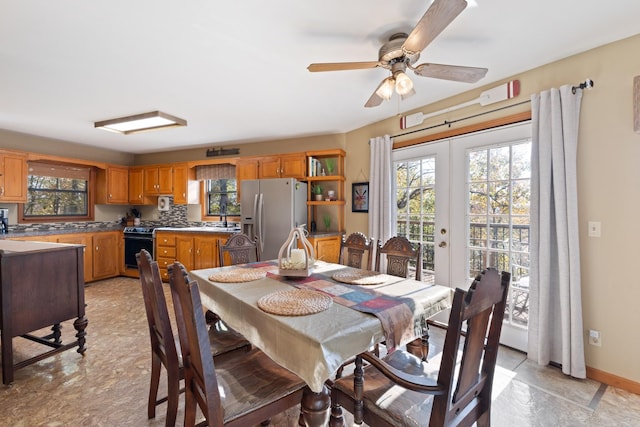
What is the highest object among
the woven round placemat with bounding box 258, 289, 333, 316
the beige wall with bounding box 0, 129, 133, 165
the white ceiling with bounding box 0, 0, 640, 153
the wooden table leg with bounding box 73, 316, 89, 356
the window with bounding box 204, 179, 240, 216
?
the white ceiling with bounding box 0, 0, 640, 153

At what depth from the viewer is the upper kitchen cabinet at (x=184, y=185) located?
207 inches

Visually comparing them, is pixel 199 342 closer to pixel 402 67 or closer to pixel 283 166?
pixel 402 67

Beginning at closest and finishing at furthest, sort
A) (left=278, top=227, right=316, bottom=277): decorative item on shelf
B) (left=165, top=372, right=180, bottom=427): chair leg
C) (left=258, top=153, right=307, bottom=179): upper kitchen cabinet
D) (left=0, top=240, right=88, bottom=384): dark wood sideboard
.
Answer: (left=165, top=372, right=180, bottom=427): chair leg < (left=278, top=227, right=316, bottom=277): decorative item on shelf < (left=0, top=240, right=88, bottom=384): dark wood sideboard < (left=258, top=153, right=307, bottom=179): upper kitchen cabinet

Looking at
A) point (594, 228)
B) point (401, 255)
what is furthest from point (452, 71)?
point (594, 228)

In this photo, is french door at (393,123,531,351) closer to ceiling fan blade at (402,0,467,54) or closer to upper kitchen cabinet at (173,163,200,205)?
ceiling fan blade at (402,0,467,54)

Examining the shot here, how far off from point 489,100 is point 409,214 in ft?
4.54

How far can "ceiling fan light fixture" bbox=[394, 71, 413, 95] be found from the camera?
1880 millimetres

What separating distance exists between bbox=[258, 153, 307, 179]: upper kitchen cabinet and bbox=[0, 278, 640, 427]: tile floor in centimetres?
276

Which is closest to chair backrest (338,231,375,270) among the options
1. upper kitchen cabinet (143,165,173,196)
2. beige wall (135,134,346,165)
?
beige wall (135,134,346,165)

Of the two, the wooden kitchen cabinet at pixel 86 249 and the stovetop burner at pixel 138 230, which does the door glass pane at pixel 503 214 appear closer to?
the stovetop burner at pixel 138 230

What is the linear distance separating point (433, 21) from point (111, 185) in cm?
590

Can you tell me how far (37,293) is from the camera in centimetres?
228

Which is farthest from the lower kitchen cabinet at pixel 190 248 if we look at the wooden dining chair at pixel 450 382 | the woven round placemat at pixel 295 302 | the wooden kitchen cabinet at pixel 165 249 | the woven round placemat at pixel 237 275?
the wooden dining chair at pixel 450 382

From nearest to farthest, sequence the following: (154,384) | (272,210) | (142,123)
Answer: (154,384) → (142,123) → (272,210)
